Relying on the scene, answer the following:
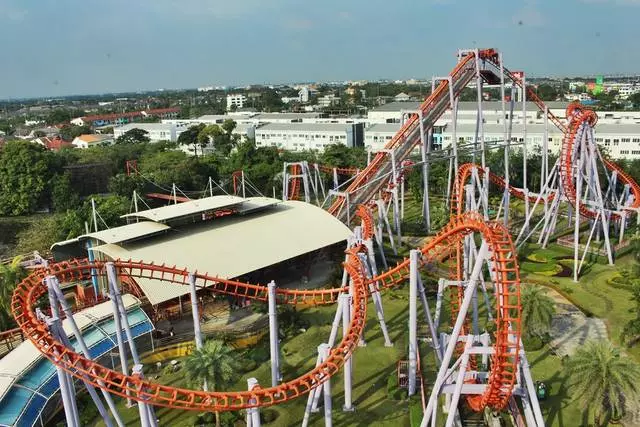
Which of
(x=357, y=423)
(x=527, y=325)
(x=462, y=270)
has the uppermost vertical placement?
(x=462, y=270)

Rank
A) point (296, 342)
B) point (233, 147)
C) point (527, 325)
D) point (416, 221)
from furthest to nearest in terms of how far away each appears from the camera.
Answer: point (233, 147)
point (416, 221)
point (296, 342)
point (527, 325)

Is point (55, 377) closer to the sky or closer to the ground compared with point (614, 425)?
closer to the sky

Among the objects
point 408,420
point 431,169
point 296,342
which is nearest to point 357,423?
point 408,420

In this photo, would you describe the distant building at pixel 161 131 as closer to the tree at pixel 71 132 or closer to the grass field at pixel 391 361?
the tree at pixel 71 132

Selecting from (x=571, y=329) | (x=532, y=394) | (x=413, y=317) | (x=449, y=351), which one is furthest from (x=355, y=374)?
(x=571, y=329)

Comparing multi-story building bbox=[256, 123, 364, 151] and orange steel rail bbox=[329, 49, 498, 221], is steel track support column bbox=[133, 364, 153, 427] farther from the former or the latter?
multi-story building bbox=[256, 123, 364, 151]

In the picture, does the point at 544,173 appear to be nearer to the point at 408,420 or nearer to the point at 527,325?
the point at 527,325

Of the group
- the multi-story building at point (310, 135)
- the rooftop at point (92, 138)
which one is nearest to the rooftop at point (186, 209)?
the multi-story building at point (310, 135)
